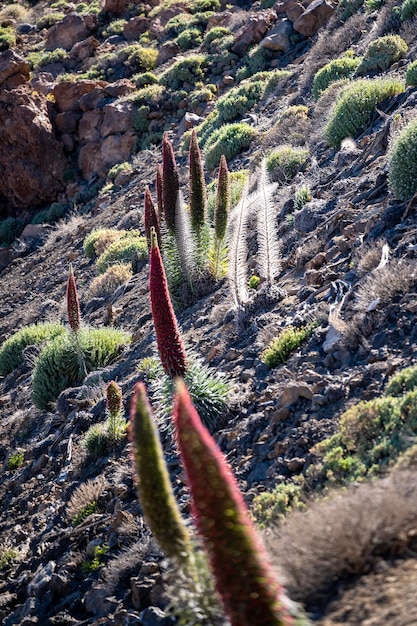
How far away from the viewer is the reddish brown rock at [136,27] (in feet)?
86.1

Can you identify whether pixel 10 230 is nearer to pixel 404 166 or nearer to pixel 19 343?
pixel 19 343

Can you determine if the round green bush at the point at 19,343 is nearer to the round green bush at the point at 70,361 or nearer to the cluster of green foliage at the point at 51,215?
the round green bush at the point at 70,361

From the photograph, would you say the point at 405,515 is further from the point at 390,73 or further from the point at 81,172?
the point at 81,172

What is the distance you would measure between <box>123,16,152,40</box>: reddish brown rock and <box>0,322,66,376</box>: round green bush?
1685 cm

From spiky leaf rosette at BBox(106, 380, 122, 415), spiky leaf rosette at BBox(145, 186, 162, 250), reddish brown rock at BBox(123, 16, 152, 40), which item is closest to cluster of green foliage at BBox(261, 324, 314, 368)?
spiky leaf rosette at BBox(106, 380, 122, 415)

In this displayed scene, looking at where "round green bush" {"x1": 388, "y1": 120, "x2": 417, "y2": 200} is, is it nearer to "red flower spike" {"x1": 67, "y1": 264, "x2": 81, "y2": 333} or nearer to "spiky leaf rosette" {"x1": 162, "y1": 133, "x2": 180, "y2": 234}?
"spiky leaf rosette" {"x1": 162, "y1": 133, "x2": 180, "y2": 234}

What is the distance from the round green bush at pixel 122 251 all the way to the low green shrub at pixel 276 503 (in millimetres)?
8859

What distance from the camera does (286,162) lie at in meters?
11.4

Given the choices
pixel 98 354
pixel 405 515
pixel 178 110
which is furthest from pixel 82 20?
pixel 405 515

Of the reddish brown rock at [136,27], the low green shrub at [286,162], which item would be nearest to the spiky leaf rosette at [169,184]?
the low green shrub at [286,162]

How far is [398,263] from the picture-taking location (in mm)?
5898

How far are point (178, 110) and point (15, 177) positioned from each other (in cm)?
521

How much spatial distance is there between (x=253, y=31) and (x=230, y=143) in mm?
7712

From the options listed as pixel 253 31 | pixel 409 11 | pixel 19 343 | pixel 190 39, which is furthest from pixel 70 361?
pixel 190 39
